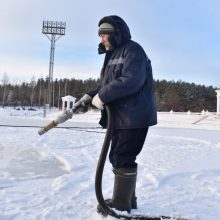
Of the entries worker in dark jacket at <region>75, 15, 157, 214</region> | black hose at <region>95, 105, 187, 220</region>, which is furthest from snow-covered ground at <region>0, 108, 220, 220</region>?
worker in dark jacket at <region>75, 15, 157, 214</region>

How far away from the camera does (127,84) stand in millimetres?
3434

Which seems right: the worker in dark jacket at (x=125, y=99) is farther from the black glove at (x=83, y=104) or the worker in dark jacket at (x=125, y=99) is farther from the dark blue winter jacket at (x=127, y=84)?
the black glove at (x=83, y=104)

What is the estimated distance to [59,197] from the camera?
4223 mm

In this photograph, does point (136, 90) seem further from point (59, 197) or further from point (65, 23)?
point (65, 23)

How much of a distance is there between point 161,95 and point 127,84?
9921 centimetres

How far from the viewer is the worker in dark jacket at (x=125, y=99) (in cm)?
349

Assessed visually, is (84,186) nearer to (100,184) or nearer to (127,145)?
(100,184)

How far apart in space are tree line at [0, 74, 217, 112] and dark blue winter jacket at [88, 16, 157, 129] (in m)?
81.0

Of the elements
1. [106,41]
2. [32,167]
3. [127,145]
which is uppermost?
[106,41]

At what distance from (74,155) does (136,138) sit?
460 cm

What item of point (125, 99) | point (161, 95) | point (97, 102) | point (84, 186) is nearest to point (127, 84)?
point (125, 99)

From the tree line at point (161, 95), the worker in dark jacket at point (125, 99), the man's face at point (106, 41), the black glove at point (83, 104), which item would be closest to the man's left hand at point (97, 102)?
the worker in dark jacket at point (125, 99)

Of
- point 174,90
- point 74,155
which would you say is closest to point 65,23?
point 174,90

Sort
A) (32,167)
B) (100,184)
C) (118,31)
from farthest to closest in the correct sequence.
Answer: (32,167) → (118,31) → (100,184)
